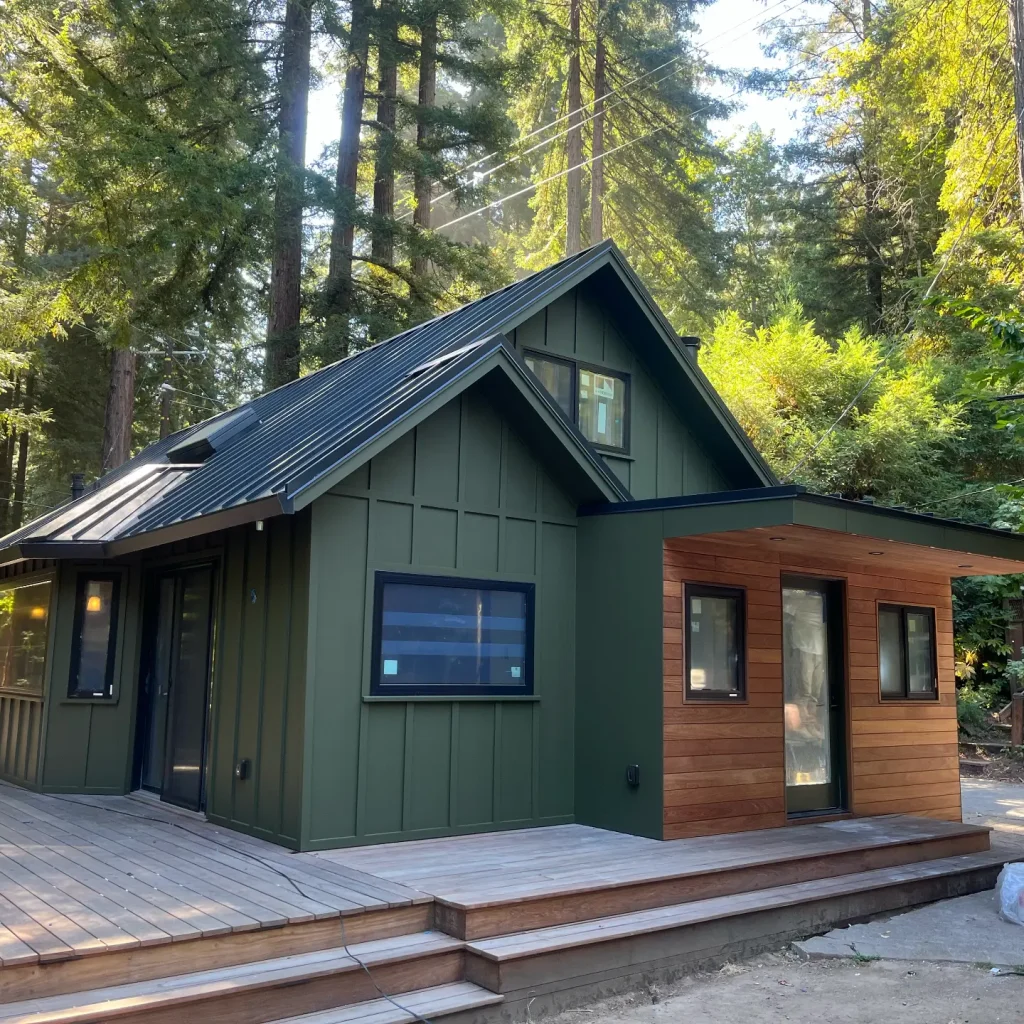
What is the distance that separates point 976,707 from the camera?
13617 mm

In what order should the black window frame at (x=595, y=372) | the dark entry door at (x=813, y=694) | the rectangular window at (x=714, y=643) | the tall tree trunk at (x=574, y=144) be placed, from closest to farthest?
the rectangular window at (x=714, y=643) < the dark entry door at (x=813, y=694) < the black window frame at (x=595, y=372) < the tall tree trunk at (x=574, y=144)

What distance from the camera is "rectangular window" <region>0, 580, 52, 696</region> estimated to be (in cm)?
842

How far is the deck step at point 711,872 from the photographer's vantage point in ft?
15.5

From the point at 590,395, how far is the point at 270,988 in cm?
577

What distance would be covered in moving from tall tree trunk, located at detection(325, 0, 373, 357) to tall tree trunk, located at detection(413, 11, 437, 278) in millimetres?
1055

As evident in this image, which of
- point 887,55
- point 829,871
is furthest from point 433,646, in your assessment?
point 887,55

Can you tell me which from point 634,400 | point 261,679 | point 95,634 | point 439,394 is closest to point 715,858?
point 261,679

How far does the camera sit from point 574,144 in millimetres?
18828

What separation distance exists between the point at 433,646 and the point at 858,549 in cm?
319

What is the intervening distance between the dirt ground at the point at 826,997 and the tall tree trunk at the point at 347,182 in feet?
40.4

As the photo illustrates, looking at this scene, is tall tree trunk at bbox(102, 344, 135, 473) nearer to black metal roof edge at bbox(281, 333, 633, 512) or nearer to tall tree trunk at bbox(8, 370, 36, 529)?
tall tree trunk at bbox(8, 370, 36, 529)

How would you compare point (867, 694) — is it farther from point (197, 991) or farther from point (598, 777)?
point (197, 991)

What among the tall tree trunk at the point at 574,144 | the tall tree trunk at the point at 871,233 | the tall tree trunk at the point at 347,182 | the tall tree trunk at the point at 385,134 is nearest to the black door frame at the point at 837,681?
the tall tree trunk at the point at 347,182

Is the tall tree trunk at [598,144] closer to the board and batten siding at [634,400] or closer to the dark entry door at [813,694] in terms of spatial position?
the board and batten siding at [634,400]
